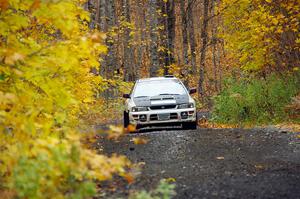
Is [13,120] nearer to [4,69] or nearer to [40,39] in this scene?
[4,69]

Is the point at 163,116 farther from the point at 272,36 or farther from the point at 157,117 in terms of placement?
the point at 272,36

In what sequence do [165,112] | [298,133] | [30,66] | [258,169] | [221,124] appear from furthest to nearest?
1. [221,124]
2. [165,112]
3. [298,133]
4. [258,169]
5. [30,66]

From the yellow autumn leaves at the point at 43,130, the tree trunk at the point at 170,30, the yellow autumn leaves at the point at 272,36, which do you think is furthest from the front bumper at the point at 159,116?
the tree trunk at the point at 170,30

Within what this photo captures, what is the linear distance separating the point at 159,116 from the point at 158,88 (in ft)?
4.68

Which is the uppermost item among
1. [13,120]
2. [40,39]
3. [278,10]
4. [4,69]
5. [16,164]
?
[278,10]

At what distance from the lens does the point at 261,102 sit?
52.0 ft

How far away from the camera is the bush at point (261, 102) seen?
50.4 ft

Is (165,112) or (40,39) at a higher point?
(40,39)

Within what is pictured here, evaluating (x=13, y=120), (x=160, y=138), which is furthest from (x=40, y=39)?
(x=13, y=120)

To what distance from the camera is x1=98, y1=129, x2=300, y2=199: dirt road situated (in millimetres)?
6324

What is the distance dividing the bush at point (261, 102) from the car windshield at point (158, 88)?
2.25m

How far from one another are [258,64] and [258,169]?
10.6m

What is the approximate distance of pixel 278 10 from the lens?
669 inches

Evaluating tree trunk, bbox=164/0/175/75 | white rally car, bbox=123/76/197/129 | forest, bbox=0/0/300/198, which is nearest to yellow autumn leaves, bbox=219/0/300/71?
forest, bbox=0/0/300/198
